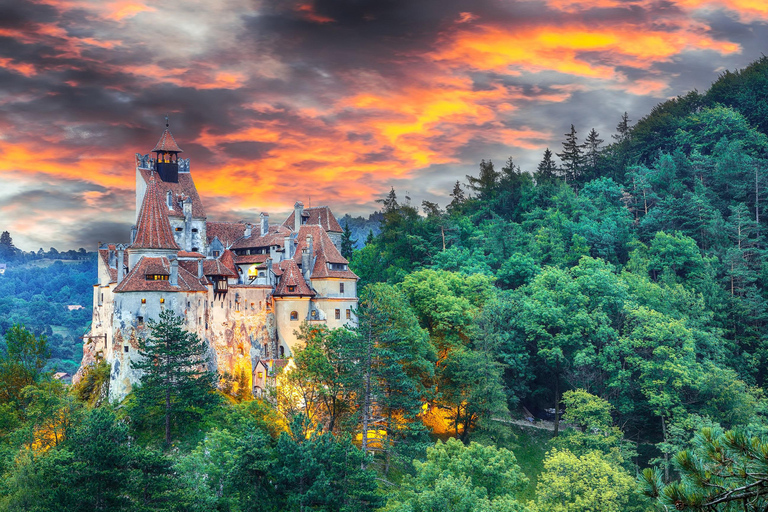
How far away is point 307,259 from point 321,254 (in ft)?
4.55

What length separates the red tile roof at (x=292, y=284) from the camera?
60.5 m

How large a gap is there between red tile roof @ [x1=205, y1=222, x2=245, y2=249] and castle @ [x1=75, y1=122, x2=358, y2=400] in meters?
0.11

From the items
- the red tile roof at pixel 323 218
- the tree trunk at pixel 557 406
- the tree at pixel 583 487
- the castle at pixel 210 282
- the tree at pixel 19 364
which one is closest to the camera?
the tree at pixel 583 487

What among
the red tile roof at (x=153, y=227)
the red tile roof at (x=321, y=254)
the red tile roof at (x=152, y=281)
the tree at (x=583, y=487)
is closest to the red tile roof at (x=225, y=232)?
the red tile roof at (x=321, y=254)

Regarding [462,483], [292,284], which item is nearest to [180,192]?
[292,284]

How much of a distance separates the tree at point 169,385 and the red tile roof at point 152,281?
8.42ft

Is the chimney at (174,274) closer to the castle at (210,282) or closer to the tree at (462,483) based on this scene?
the castle at (210,282)

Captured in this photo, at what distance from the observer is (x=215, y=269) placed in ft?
193

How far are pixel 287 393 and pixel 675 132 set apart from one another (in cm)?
7773

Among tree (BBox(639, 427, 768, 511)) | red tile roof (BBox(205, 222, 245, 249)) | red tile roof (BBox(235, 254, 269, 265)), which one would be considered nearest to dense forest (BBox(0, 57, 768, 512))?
tree (BBox(639, 427, 768, 511))

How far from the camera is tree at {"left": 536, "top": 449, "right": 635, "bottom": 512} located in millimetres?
41656

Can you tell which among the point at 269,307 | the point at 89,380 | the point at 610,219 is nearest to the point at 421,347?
the point at 269,307

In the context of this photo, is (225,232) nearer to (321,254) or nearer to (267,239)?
(267,239)

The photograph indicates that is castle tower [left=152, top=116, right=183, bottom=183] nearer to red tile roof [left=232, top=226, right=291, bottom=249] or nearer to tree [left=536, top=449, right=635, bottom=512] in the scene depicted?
red tile roof [left=232, top=226, right=291, bottom=249]
